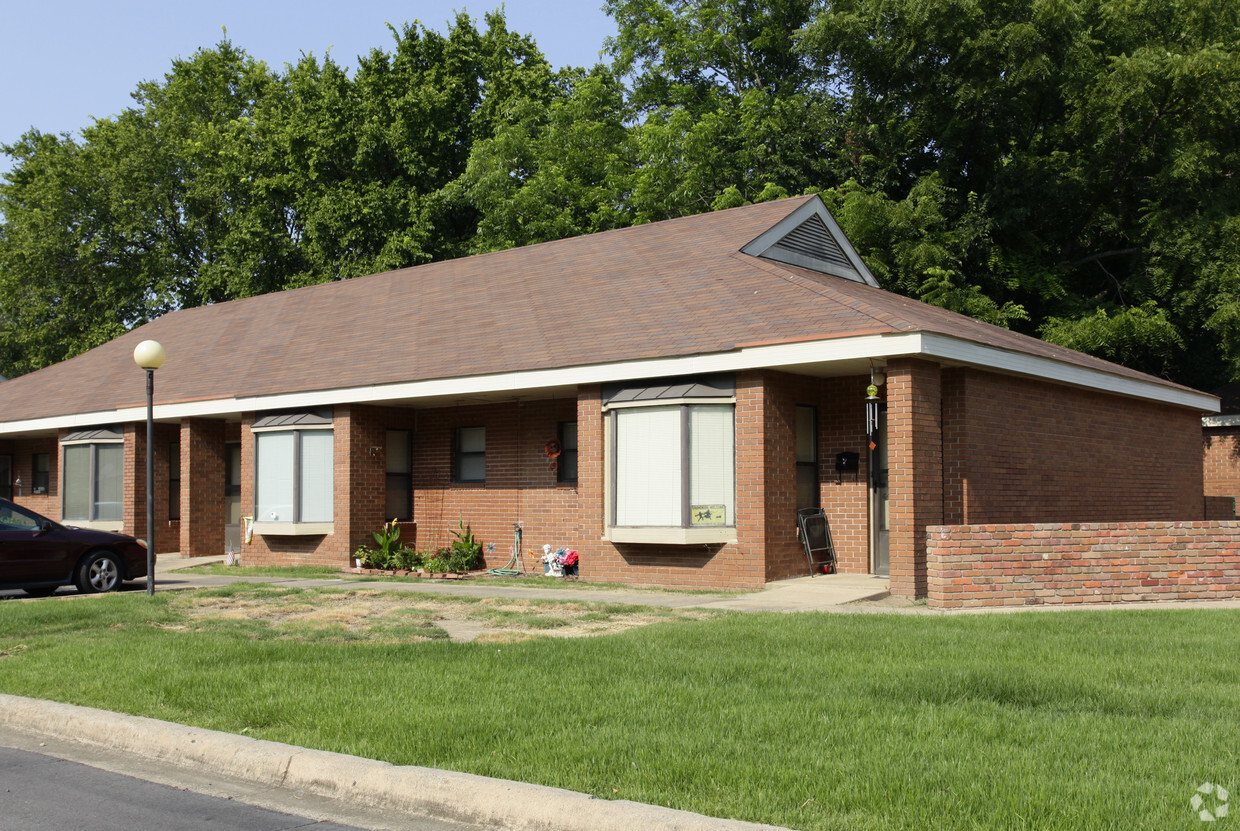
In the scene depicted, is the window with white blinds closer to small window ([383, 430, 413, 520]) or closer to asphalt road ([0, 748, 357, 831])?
small window ([383, 430, 413, 520])

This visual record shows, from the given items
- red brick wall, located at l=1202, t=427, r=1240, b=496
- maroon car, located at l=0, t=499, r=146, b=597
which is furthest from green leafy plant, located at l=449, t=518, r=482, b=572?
red brick wall, located at l=1202, t=427, r=1240, b=496

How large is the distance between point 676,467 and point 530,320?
17.0 feet

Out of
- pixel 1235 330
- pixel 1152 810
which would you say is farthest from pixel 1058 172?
pixel 1152 810

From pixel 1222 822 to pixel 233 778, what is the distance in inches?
207

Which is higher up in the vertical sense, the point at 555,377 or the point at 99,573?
the point at 555,377

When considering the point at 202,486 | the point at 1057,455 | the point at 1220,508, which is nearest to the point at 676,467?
the point at 1057,455

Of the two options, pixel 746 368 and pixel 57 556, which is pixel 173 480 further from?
pixel 746 368

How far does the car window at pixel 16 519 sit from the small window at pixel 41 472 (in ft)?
52.4

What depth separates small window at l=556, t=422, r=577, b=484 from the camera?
19547mm

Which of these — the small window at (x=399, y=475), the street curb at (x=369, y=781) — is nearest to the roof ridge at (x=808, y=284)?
the small window at (x=399, y=475)

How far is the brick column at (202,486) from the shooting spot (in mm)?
24188

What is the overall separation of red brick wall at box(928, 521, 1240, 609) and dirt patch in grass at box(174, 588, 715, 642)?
9.64 feet

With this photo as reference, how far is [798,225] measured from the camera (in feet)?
67.8

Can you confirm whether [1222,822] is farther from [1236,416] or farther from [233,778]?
[1236,416]
